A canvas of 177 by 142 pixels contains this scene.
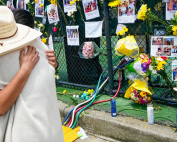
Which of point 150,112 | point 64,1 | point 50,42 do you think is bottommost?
point 150,112

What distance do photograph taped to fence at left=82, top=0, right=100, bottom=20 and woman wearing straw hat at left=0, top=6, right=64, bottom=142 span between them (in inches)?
96.1

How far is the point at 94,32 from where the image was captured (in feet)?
13.0

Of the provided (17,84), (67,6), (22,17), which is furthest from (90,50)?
(17,84)

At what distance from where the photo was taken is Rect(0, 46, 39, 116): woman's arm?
138 cm

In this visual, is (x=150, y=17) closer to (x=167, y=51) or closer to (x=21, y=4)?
(x=167, y=51)

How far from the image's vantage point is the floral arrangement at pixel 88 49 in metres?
4.07

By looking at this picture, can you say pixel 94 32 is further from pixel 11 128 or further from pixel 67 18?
pixel 11 128

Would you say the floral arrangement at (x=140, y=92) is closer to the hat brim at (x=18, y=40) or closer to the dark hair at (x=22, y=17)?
the dark hair at (x=22, y=17)

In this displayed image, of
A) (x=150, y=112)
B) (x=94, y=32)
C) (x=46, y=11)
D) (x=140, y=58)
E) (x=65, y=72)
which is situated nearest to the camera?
(x=150, y=112)

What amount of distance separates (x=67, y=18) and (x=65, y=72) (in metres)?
1.22

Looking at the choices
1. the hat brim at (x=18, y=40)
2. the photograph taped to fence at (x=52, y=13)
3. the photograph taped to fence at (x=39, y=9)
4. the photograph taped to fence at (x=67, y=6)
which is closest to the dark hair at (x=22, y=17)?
the hat brim at (x=18, y=40)

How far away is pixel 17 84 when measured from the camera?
1.40 meters

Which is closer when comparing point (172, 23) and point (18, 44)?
point (18, 44)

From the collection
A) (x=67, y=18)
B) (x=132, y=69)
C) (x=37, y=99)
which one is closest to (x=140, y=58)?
(x=132, y=69)
